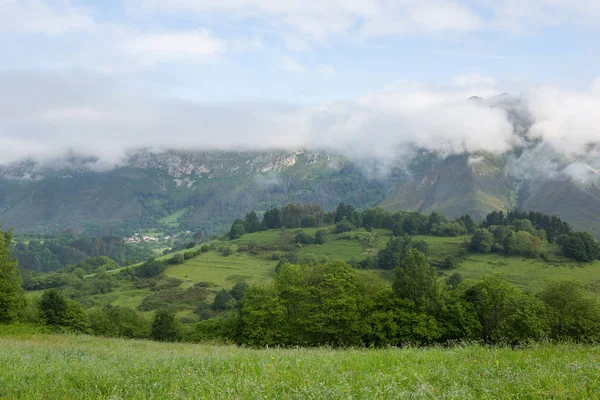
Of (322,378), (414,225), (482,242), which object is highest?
(322,378)

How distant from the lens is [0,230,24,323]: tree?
4491 centimetres

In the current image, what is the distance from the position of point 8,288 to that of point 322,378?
5003 centimetres

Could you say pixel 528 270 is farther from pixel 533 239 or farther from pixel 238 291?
pixel 238 291

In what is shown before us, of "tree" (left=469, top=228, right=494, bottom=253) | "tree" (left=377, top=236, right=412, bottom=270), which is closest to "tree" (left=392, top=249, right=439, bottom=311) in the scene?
"tree" (left=377, top=236, right=412, bottom=270)

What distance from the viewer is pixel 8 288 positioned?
150 feet

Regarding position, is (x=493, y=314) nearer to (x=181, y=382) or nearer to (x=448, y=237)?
(x=181, y=382)

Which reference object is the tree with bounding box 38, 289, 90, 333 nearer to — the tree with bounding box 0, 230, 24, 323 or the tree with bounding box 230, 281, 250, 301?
the tree with bounding box 0, 230, 24, 323

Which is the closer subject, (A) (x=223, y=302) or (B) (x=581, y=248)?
(A) (x=223, y=302)

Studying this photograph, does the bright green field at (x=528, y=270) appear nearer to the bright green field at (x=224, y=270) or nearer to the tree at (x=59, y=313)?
the bright green field at (x=224, y=270)

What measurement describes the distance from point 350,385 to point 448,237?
170 m

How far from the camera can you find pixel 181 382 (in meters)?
9.44

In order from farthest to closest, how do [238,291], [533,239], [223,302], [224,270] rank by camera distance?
1. [224,270]
2. [533,239]
3. [238,291]
4. [223,302]

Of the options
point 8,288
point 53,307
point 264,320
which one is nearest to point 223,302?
point 53,307

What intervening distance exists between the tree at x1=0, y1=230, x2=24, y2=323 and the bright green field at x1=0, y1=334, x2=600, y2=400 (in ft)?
135
